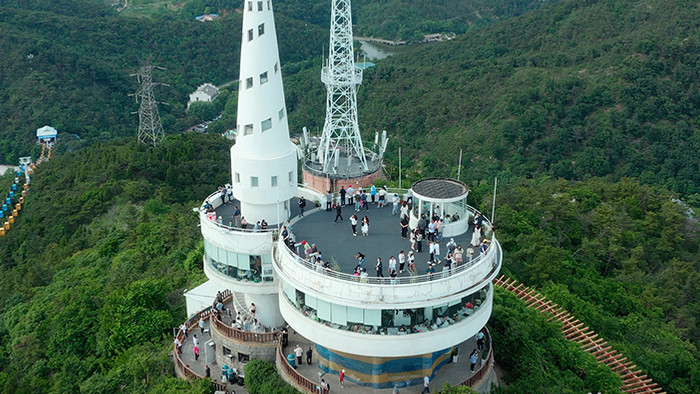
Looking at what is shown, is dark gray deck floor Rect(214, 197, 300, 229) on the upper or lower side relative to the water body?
upper

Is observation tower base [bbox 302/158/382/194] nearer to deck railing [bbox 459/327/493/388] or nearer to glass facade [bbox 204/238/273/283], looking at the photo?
A: glass facade [bbox 204/238/273/283]

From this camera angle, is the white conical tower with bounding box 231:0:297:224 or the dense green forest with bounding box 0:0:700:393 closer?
the white conical tower with bounding box 231:0:297:224

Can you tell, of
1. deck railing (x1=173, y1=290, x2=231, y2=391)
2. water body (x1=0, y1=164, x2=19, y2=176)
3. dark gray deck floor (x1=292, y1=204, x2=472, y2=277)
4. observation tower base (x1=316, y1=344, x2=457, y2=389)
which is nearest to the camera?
observation tower base (x1=316, y1=344, x2=457, y2=389)

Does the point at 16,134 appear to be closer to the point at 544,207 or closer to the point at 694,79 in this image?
the point at 544,207

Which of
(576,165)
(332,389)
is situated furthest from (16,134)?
(332,389)

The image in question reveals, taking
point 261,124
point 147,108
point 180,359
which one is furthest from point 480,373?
point 147,108

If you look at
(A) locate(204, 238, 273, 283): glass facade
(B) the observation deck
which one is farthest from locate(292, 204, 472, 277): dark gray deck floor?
(A) locate(204, 238, 273, 283): glass facade

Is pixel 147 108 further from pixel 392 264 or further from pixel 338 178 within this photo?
pixel 392 264
